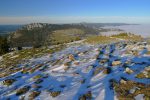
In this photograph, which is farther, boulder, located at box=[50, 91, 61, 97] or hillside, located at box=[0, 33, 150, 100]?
boulder, located at box=[50, 91, 61, 97]

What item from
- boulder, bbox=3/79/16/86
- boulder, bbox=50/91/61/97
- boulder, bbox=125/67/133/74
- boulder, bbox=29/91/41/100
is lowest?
boulder, bbox=3/79/16/86

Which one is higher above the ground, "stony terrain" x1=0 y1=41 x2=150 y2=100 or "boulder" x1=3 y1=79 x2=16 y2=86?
"stony terrain" x1=0 y1=41 x2=150 y2=100

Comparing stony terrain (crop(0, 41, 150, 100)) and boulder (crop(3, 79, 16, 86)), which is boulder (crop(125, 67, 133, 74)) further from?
boulder (crop(3, 79, 16, 86))

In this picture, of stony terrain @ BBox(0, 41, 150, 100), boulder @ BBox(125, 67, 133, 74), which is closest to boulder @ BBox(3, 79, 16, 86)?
stony terrain @ BBox(0, 41, 150, 100)

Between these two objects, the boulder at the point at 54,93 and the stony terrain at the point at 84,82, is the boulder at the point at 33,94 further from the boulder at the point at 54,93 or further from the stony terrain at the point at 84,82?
the boulder at the point at 54,93

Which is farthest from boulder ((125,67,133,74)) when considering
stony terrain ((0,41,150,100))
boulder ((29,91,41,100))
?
boulder ((29,91,41,100))

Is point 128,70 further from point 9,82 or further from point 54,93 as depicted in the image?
point 9,82

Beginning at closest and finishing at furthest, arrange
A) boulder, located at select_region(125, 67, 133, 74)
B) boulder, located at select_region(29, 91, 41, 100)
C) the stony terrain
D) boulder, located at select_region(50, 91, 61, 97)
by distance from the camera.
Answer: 1. the stony terrain
2. boulder, located at select_region(50, 91, 61, 97)
3. boulder, located at select_region(29, 91, 41, 100)
4. boulder, located at select_region(125, 67, 133, 74)

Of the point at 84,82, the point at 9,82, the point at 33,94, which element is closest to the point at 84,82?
the point at 84,82

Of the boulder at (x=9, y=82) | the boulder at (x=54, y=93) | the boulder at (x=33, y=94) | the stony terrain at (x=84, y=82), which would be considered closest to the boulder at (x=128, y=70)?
the stony terrain at (x=84, y=82)

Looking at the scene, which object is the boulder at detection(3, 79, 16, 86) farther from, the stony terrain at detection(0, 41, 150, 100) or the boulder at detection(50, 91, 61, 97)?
the boulder at detection(50, 91, 61, 97)

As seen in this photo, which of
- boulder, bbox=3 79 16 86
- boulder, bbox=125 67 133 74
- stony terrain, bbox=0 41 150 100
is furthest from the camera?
boulder, bbox=3 79 16 86

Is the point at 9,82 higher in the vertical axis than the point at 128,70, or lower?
lower
